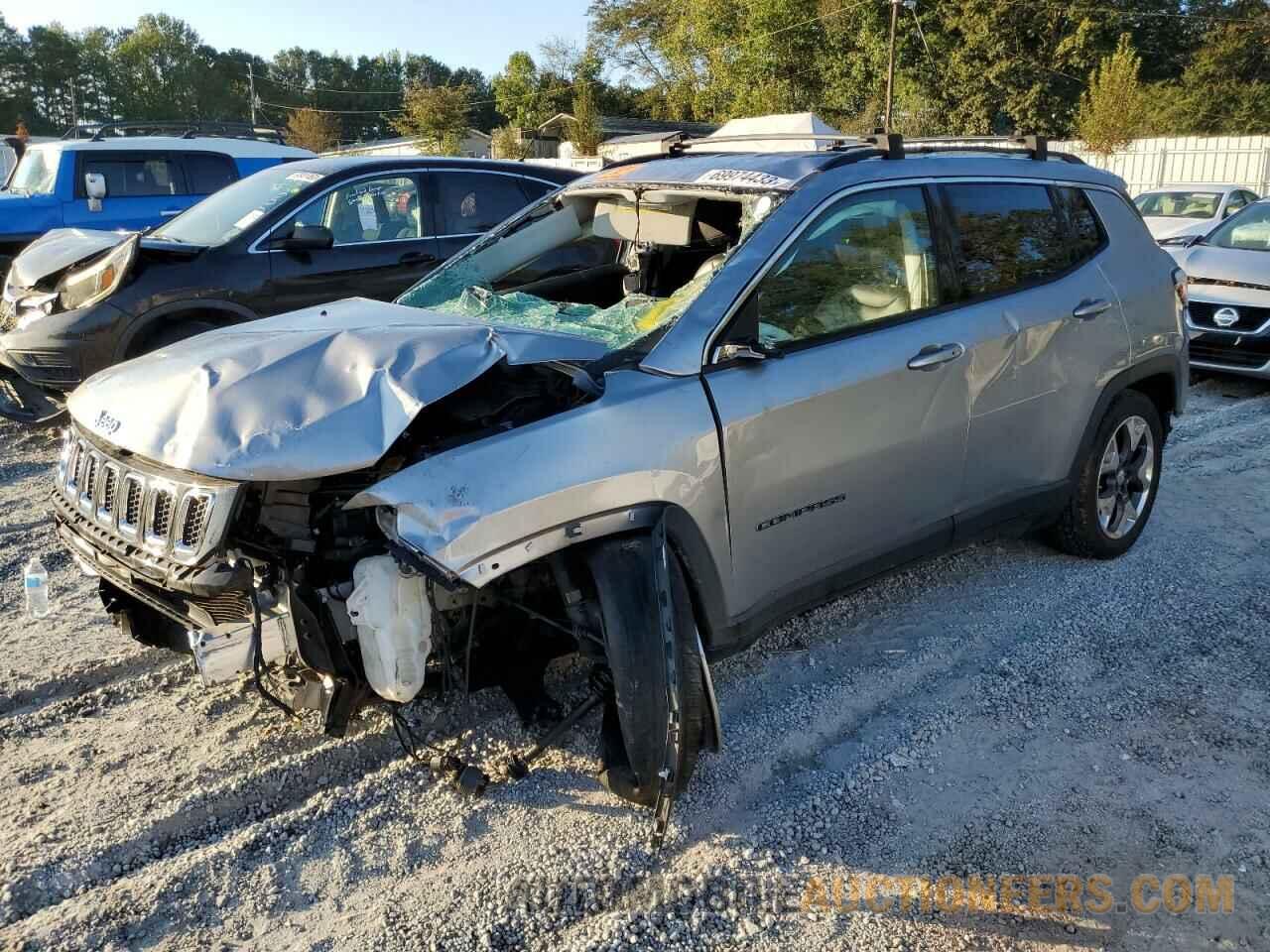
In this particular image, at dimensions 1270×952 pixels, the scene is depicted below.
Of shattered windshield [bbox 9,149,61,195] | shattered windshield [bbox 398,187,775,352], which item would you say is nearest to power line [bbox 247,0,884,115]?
shattered windshield [bbox 9,149,61,195]

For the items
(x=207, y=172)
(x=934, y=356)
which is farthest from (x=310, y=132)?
(x=934, y=356)

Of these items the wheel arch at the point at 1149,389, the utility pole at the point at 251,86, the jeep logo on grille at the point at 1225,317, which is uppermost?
the utility pole at the point at 251,86

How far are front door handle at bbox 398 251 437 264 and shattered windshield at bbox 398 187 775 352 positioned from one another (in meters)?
2.78

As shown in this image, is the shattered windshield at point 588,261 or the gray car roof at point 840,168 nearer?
the gray car roof at point 840,168

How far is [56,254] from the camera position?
267 inches

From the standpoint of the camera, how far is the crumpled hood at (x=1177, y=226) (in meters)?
12.6

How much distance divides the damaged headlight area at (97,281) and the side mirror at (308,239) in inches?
35.2

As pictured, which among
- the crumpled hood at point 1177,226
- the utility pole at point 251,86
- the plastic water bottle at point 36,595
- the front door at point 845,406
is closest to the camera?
the front door at point 845,406

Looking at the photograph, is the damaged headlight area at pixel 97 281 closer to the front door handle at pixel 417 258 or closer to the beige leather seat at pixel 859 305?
the front door handle at pixel 417 258

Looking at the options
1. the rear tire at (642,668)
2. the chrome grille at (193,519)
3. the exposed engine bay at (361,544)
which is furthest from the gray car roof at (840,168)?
the chrome grille at (193,519)

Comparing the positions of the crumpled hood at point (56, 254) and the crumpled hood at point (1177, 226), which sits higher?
the crumpled hood at point (56, 254)

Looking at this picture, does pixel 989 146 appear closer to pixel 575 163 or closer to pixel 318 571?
pixel 318 571

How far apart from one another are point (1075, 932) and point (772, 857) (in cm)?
80

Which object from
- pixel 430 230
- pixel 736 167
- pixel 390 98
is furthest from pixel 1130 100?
pixel 390 98
